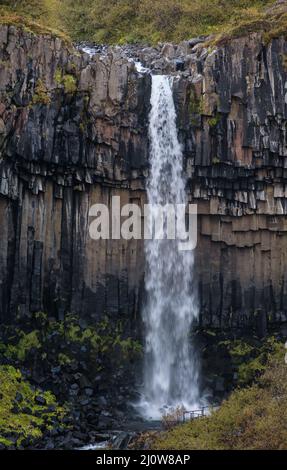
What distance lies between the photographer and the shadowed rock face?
27328mm

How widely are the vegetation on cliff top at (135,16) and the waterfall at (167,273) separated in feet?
38.6

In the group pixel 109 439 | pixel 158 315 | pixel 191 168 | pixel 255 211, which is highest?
pixel 191 168

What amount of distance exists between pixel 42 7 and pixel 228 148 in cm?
1949

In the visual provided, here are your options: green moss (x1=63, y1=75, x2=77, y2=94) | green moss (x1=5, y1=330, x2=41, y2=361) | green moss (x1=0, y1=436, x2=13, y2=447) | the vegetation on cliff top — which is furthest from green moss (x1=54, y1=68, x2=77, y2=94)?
green moss (x1=0, y1=436, x2=13, y2=447)

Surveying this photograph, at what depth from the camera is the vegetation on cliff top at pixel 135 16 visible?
41.9 m

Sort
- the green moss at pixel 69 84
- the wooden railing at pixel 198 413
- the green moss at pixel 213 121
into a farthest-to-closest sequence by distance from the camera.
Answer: the green moss at pixel 213 121 → the green moss at pixel 69 84 → the wooden railing at pixel 198 413

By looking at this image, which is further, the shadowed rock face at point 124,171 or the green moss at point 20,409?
the shadowed rock face at point 124,171

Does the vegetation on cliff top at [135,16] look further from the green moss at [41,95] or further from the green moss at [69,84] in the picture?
the green moss at [41,95]

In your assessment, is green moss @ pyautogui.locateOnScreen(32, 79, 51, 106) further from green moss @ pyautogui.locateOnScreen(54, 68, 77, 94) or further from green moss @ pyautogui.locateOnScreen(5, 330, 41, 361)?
green moss @ pyautogui.locateOnScreen(5, 330, 41, 361)

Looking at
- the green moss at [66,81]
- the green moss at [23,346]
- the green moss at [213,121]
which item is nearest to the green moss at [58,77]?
the green moss at [66,81]

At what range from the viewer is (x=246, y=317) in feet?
99.1
